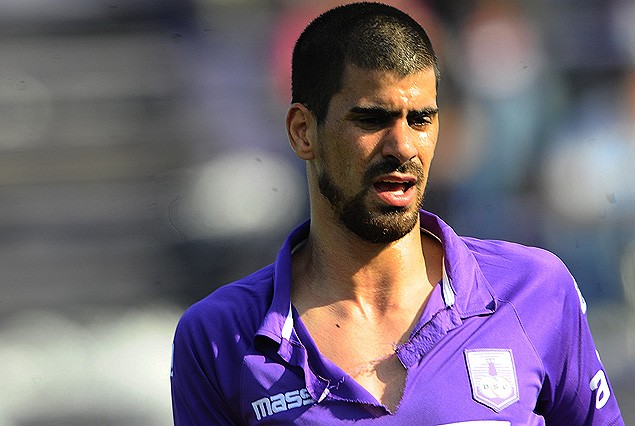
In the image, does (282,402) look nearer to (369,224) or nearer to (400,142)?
(369,224)

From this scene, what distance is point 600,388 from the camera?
2688 millimetres

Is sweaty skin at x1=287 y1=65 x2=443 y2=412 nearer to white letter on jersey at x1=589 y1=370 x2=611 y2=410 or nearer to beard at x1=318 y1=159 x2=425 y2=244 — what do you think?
beard at x1=318 y1=159 x2=425 y2=244

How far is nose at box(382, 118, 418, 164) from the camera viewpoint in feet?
8.36

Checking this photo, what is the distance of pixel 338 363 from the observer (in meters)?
2.57

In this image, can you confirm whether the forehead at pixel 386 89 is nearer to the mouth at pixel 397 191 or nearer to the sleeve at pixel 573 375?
the mouth at pixel 397 191

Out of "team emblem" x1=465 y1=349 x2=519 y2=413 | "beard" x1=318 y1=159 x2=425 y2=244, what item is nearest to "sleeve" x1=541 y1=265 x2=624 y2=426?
"team emblem" x1=465 y1=349 x2=519 y2=413

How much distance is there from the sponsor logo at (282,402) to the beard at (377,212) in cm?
41

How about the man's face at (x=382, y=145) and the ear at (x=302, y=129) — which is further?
the ear at (x=302, y=129)

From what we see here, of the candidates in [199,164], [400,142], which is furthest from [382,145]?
[199,164]

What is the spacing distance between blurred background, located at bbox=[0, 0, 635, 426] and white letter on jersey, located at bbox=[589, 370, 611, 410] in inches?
115

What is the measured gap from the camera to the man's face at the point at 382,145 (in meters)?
2.56

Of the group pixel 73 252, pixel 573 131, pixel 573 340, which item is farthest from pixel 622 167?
pixel 573 340

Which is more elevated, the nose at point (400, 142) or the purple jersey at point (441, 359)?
the nose at point (400, 142)

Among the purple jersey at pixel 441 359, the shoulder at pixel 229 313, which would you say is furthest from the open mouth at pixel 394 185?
the shoulder at pixel 229 313
